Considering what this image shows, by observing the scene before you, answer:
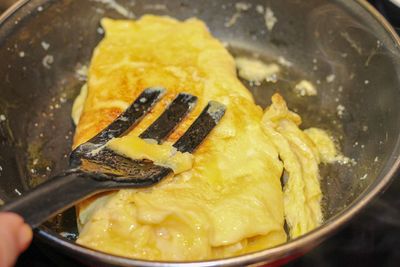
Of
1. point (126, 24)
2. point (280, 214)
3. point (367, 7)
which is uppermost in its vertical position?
point (367, 7)

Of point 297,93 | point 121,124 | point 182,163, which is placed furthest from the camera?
point 297,93

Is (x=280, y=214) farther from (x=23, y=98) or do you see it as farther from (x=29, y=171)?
(x=23, y=98)

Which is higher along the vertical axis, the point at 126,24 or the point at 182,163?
the point at 126,24

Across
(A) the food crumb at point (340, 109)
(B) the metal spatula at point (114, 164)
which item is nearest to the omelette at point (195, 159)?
(B) the metal spatula at point (114, 164)

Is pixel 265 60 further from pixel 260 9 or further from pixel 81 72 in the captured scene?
pixel 81 72

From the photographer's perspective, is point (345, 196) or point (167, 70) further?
point (167, 70)

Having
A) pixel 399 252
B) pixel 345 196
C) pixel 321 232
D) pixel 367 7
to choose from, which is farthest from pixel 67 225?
pixel 367 7
